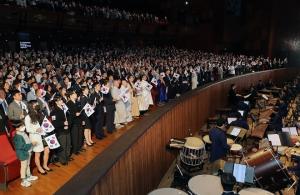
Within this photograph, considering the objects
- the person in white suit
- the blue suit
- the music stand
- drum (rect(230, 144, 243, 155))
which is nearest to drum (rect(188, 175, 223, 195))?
the music stand

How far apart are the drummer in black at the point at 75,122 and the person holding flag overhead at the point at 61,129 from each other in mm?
273

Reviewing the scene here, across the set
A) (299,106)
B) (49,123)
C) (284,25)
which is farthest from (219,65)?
(284,25)

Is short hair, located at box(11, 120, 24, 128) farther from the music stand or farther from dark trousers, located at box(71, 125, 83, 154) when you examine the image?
the music stand

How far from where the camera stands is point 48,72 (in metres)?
11.4

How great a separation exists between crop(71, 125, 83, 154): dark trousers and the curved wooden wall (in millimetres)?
1990

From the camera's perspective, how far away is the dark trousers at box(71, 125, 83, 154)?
24.6 ft

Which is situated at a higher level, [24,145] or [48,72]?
[48,72]

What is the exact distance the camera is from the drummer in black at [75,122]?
7281 millimetres

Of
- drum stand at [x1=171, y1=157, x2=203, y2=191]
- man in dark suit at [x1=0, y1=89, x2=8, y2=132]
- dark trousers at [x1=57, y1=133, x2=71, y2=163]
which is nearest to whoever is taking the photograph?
drum stand at [x1=171, y1=157, x2=203, y2=191]

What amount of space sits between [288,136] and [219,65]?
10.6 m

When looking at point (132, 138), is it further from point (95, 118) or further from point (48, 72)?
point (48, 72)

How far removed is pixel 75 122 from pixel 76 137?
0.35 metres

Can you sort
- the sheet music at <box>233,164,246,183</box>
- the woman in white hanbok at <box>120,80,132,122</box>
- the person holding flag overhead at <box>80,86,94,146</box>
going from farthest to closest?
1. the woman in white hanbok at <box>120,80,132,122</box>
2. the person holding flag overhead at <box>80,86,94,146</box>
3. the sheet music at <box>233,164,246,183</box>

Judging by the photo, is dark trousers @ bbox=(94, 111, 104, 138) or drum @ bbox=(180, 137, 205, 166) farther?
dark trousers @ bbox=(94, 111, 104, 138)
